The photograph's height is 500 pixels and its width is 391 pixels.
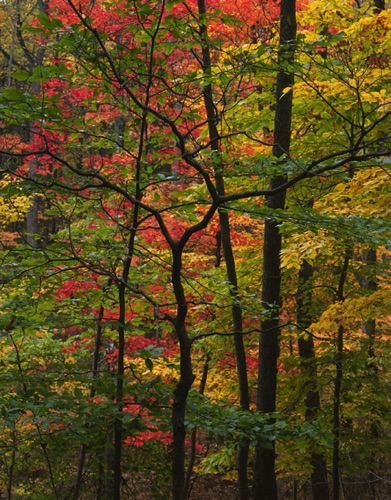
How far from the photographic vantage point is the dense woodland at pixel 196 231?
3.48 m

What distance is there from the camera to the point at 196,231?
3547mm

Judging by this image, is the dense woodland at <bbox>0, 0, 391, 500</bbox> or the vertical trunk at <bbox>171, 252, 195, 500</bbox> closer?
the vertical trunk at <bbox>171, 252, 195, 500</bbox>

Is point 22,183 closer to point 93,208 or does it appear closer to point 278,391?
point 93,208

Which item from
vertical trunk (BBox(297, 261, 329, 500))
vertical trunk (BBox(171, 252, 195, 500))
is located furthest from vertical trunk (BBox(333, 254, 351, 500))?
vertical trunk (BBox(171, 252, 195, 500))

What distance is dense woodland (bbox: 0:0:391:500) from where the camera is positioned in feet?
11.4

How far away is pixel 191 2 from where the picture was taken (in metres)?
10.1

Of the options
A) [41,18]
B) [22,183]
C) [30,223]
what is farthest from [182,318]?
[30,223]

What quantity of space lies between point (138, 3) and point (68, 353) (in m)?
7.99

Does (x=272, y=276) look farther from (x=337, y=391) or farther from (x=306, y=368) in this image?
(x=306, y=368)

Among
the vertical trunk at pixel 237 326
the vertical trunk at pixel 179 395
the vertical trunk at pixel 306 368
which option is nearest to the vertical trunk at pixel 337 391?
the vertical trunk at pixel 306 368

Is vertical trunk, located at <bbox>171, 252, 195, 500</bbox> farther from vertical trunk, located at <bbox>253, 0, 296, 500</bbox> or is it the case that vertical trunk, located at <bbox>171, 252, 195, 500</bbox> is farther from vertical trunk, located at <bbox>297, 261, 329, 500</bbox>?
vertical trunk, located at <bbox>297, 261, 329, 500</bbox>

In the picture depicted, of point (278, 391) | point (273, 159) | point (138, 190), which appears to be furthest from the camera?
point (278, 391)

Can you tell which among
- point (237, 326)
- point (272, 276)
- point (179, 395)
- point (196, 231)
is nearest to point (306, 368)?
A: point (237, 326)

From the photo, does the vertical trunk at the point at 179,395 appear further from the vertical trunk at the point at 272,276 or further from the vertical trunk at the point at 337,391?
the vertical trunk at the point at 337,391
